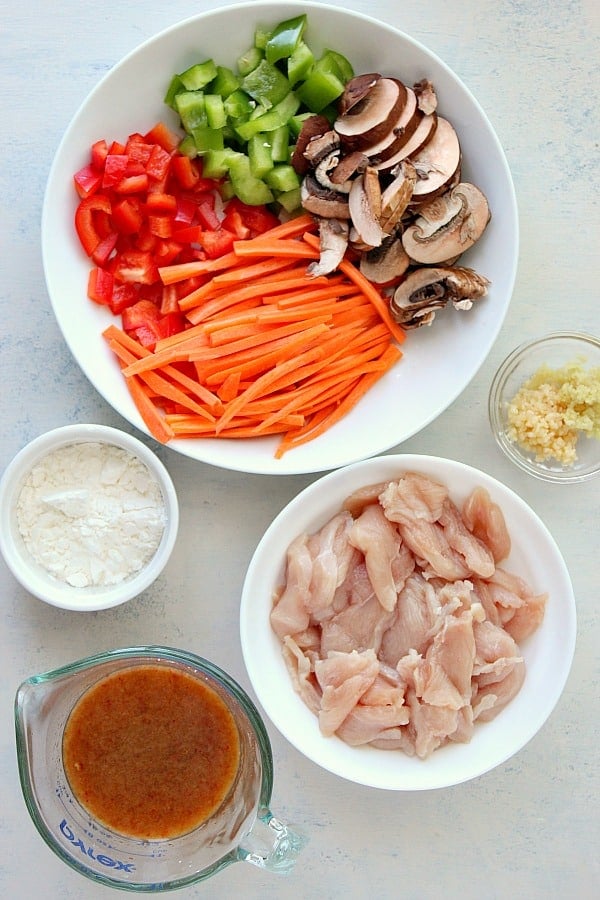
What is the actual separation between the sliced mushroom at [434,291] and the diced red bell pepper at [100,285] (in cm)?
70

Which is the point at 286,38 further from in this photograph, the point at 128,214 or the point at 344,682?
the point at 344,682

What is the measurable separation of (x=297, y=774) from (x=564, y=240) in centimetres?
156

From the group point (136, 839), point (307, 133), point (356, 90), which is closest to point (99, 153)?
point (307, 133)

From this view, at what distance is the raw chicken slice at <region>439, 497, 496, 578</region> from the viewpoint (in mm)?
1906

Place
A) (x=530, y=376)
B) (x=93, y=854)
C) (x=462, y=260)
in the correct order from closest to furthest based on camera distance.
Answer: (x=93, y=854), (x=462, y=260), (x=530, y=376)

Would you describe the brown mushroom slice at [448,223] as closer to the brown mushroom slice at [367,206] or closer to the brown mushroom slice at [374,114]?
the brown mushroom slice at [367,206]

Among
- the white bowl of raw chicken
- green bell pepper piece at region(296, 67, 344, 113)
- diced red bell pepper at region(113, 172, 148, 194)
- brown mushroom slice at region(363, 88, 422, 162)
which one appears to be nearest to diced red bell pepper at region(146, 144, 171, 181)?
diced red bell pepper at region(113, 172, 148, 194)

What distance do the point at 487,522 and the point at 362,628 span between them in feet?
1.29

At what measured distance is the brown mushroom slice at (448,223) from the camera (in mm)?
1875

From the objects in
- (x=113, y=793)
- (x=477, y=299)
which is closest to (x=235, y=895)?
(x=113, y=793)

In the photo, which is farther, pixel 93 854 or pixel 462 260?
pixel 462 260

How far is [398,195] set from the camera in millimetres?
1816

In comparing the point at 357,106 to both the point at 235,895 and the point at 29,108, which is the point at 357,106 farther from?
the point at 235,895

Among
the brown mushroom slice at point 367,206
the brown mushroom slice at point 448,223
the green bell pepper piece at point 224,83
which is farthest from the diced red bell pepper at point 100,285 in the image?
the brown mushroom slice at point 448,223
